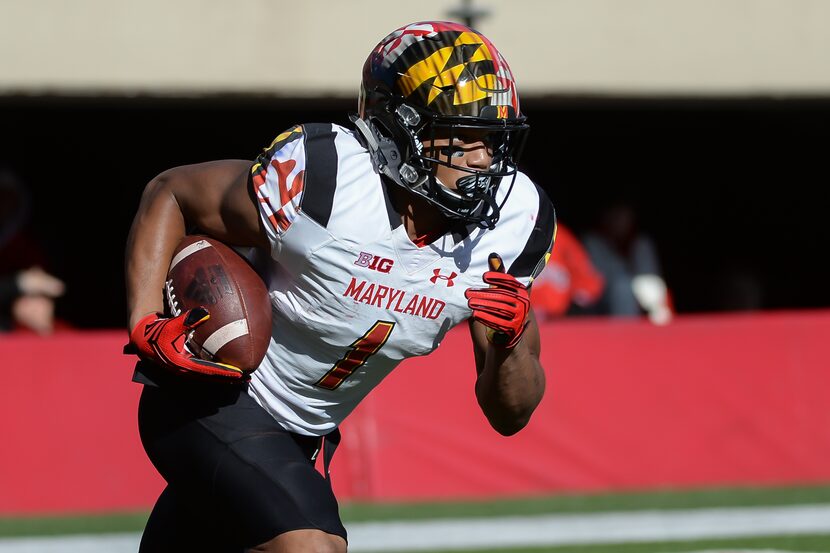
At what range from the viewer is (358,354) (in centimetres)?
317

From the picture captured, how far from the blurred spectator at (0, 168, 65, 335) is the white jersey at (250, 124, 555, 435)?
416 cm

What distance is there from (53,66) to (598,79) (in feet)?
13.2

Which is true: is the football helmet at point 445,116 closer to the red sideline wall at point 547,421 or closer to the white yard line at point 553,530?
the white yard line at point 553,530

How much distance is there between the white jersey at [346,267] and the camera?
3.02 meters

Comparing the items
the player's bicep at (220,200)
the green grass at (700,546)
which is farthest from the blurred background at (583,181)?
the player's bicep at (220,200)

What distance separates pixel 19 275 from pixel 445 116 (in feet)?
15.5

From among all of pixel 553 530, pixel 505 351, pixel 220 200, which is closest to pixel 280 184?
pixel 220 200

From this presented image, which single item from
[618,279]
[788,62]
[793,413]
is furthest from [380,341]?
[788,62]

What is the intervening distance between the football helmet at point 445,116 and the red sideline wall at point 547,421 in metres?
3.70

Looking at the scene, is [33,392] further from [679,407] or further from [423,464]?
[679,407]

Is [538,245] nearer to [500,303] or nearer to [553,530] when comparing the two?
[500,303]

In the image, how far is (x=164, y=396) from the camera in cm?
318

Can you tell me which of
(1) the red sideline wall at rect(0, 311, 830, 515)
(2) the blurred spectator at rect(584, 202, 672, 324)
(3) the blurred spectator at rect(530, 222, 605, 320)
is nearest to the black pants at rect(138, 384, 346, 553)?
(1) the red sideline wall at rect(0, 311, 830, 515)

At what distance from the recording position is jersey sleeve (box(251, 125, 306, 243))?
9.86 ft
